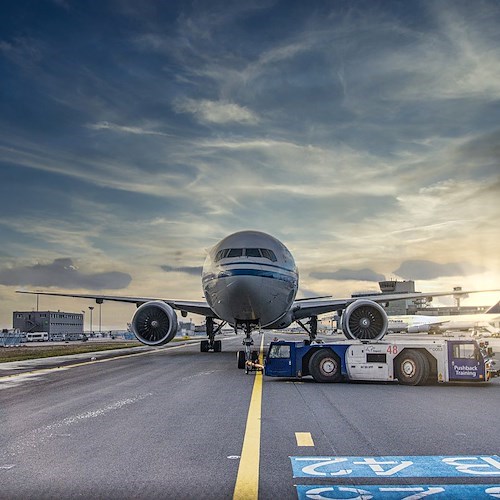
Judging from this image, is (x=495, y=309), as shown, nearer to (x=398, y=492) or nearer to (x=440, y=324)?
(x=440, y=324)

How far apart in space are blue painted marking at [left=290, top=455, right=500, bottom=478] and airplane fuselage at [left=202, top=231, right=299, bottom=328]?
1348 centimetres

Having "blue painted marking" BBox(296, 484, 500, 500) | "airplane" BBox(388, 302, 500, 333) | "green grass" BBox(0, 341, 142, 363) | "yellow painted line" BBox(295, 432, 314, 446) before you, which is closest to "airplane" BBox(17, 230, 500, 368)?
"green grass" BBox(0, 341, 142, 363)

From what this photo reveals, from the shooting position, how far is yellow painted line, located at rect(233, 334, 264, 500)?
575 cm

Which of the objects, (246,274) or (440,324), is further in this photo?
(440,324)

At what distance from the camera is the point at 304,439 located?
27.5 feet

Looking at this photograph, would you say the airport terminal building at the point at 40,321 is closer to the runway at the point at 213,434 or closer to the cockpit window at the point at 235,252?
the cockpit window at the point at 235,252

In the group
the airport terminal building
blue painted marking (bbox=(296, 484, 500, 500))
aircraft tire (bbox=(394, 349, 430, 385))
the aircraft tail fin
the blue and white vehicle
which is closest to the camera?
blue painted marking (bbox=(296, 484, 500, 500))

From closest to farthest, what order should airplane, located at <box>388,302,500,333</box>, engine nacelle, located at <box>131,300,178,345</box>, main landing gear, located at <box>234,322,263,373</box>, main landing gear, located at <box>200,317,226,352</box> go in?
1. main landing gear, located at <box>234,322,263,373</box>
2. engine nacelle, located at <box>131,300,178,345</box>
3. main landing gear, located at <box>200,317,226,352</box>
4. airplane, located at <box>388,302,500,333</box>

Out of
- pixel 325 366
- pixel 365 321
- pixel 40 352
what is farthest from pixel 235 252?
pixel 40 352

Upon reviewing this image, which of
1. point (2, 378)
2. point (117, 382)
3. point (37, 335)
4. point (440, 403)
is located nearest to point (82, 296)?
point (2, 378)

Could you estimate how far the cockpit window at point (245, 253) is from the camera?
835 inches

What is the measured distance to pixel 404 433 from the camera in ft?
29.2

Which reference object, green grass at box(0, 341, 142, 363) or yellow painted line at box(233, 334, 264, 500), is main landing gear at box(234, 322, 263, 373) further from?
green grass at box(0, 341, 142, 363)

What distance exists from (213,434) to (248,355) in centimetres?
1129
